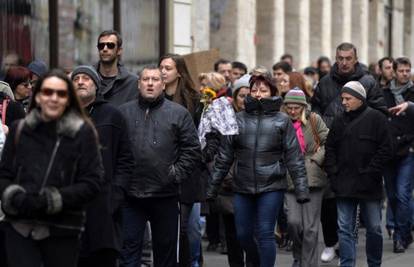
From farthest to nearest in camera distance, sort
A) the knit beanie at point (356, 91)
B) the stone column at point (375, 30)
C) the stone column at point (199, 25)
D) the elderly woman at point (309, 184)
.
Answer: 1. the stone column at point (375, 30)
2. the stone column at point (199, 25)
3. the elderly woman at point (309, 184)
4. the knit beanie at point (356, 91)

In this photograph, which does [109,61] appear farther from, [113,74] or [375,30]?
[375,30]

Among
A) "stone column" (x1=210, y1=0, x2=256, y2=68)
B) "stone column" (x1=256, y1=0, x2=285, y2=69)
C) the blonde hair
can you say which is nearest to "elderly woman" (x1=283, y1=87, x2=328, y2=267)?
the blonde hair

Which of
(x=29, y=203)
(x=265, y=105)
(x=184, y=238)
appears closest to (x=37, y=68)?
(x=184, y=238)

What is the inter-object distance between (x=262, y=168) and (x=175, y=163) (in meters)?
0.98

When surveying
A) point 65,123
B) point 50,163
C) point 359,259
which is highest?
point 65,123

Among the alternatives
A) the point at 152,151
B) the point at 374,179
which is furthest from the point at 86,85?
the point at 374,179

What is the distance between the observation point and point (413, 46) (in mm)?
41781

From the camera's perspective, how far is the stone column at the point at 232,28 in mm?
24469

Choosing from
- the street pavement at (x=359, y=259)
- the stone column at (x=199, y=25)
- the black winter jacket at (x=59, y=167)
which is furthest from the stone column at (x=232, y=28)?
the black winter jacket at (x=59, y=167)

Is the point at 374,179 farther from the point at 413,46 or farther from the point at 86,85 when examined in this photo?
the point at 413,46

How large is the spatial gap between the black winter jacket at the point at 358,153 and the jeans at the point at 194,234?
124 cm

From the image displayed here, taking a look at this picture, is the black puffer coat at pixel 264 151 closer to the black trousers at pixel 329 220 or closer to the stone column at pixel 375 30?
the black trousers at pixel 329 220

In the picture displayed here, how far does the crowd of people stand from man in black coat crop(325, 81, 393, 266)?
12 millimetres

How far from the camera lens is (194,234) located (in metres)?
11.6
